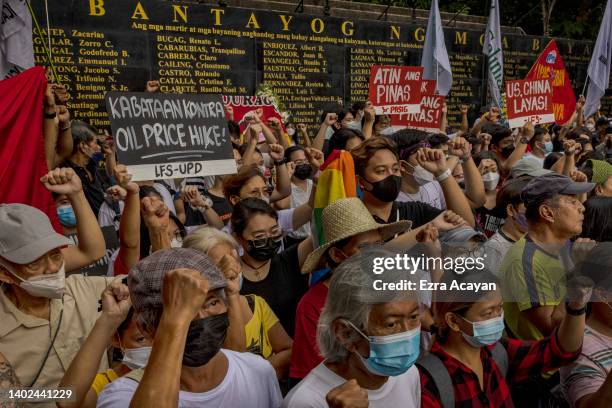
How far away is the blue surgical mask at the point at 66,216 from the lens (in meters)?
4.08

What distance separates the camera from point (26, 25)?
5.39 meters

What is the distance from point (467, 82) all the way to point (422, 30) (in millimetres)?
1600

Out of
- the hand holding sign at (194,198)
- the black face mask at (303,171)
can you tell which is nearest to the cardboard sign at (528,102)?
the black face mask at (303,171)

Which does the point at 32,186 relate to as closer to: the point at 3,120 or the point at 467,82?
the point at 3,120

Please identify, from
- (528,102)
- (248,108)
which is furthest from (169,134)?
(528,102)

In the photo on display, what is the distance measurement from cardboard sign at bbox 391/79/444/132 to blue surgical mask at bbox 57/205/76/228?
485 cm

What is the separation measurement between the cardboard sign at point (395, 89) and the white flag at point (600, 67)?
391cm

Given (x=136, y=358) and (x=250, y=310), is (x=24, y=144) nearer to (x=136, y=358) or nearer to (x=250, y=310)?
(x=250, y=310)

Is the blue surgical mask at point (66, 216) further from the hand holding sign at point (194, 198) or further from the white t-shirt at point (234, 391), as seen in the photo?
the white t-shirt at point (234, 391)

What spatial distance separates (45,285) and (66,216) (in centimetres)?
169

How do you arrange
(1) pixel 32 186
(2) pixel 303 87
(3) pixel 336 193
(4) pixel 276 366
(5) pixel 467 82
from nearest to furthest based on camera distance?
1. (4) pixel 276 366
2. (3) pixel 336 193
3. (1) pixel 32 186
4. (2) pixel 303 87
5. (5) pixel 467 82

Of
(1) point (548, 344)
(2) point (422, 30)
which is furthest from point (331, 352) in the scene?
(2) point (422, 30)

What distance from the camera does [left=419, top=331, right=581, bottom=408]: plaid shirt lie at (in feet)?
7.09

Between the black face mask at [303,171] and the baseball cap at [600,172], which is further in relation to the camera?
the black face mask at [303,171]
